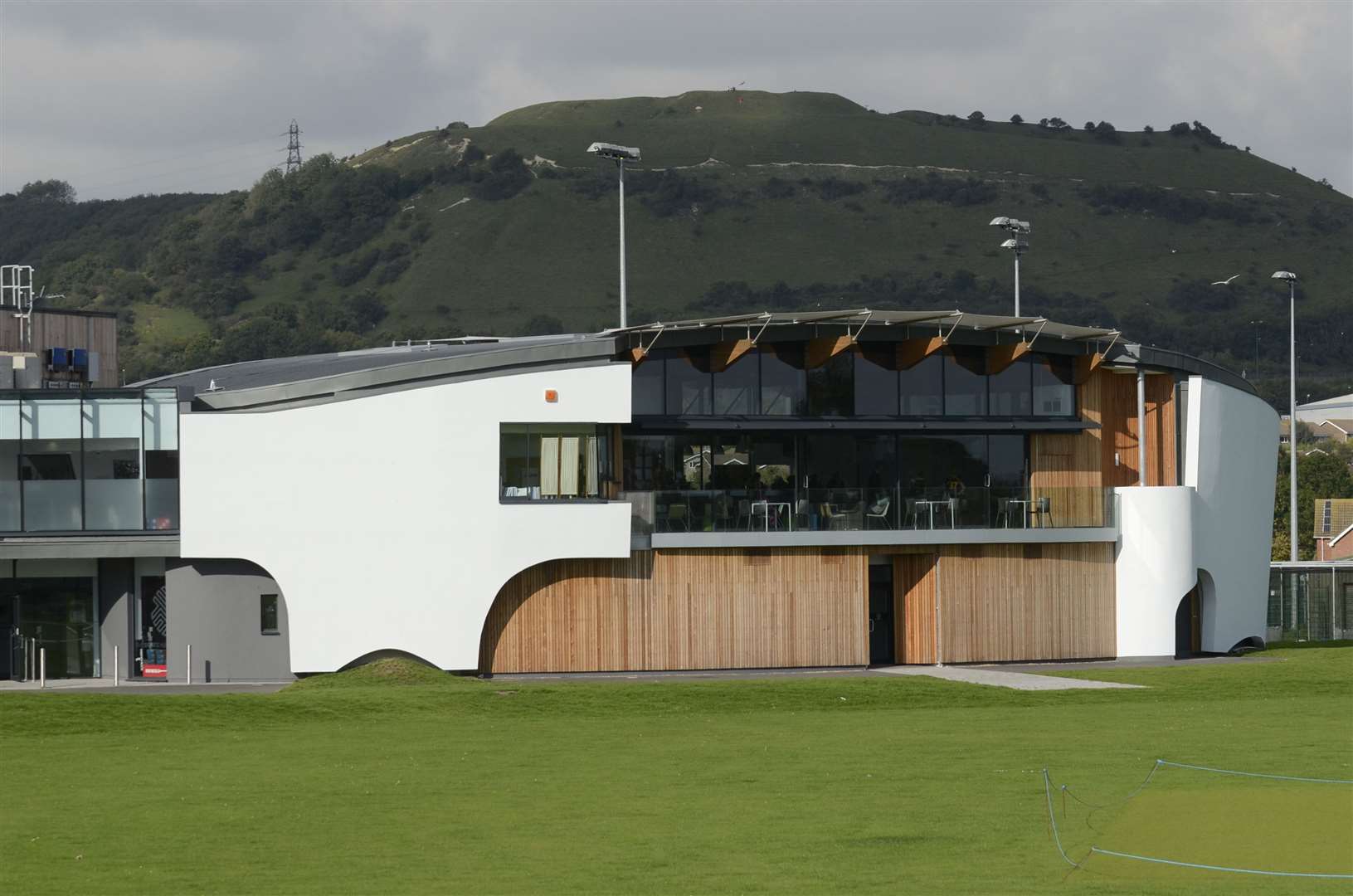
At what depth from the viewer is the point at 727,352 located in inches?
1441

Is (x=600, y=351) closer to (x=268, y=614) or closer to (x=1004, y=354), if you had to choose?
(x=268, y=614)

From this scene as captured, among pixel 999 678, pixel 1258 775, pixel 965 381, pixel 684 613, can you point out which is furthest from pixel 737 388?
pixel 1258 775

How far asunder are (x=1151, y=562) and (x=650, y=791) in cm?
2309

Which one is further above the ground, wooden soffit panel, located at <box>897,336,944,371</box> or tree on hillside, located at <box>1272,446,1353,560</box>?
wooden soffit panel, located at <box>897,336,944,371</box>

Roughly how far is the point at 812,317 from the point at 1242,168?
171241 millimetres

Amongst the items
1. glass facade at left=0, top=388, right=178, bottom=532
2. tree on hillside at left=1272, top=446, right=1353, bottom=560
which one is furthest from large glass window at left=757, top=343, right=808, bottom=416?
tree on hillside at left=1272, top=446, right=1353, bottom=560

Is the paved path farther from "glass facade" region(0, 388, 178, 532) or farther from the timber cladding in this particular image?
"glass facade" region(0, 388, 178, 532)

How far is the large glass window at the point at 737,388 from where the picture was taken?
121ft

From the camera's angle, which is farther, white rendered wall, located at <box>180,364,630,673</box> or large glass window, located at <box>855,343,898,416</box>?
large glass window, located at <box>855,343,898,416</box>

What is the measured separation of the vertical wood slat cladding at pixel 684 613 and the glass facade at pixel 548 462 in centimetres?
155

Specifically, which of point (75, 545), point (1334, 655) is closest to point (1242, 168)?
point (1334, 655)

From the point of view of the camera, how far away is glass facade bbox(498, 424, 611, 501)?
115 ft

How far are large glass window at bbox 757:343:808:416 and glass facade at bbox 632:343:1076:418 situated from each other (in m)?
0.02

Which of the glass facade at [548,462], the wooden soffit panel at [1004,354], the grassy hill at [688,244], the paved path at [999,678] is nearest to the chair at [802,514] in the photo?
the paved path at [999,678]
